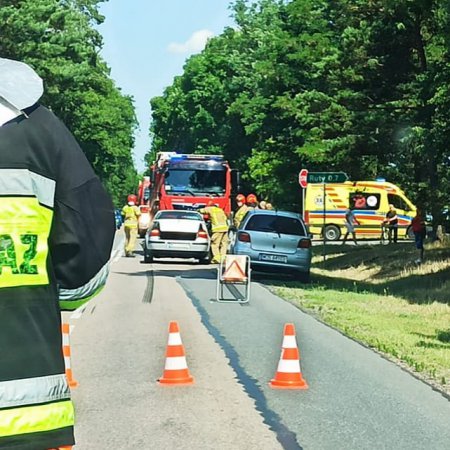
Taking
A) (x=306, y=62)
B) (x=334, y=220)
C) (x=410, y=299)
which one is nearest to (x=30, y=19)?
(x=306, y=62)

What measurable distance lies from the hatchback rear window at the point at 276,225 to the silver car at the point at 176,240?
6.09 metres

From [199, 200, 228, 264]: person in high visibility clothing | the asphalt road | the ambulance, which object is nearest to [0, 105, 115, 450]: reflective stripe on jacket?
the asphalt road

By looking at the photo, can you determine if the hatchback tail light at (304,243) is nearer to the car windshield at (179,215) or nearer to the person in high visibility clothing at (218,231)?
the person in high visibility clothing at (218,231)

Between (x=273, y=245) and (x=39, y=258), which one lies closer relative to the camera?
(x=39, y=258)

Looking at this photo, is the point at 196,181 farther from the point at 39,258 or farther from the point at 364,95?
the point at 39,258

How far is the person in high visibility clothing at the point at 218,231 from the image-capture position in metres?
30.7

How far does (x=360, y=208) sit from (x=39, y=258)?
49055 mm

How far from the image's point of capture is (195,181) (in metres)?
40.3

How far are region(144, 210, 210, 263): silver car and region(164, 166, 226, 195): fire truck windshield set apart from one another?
7568mm

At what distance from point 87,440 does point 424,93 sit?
18098 millimetres

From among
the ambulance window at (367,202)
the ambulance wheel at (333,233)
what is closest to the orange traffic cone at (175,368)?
the ambulance window at (367,202)

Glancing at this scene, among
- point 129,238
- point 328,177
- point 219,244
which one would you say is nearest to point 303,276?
point 328,177

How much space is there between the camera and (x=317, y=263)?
3603 cm

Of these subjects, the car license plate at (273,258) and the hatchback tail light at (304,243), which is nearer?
the car license plate at (273,258)
